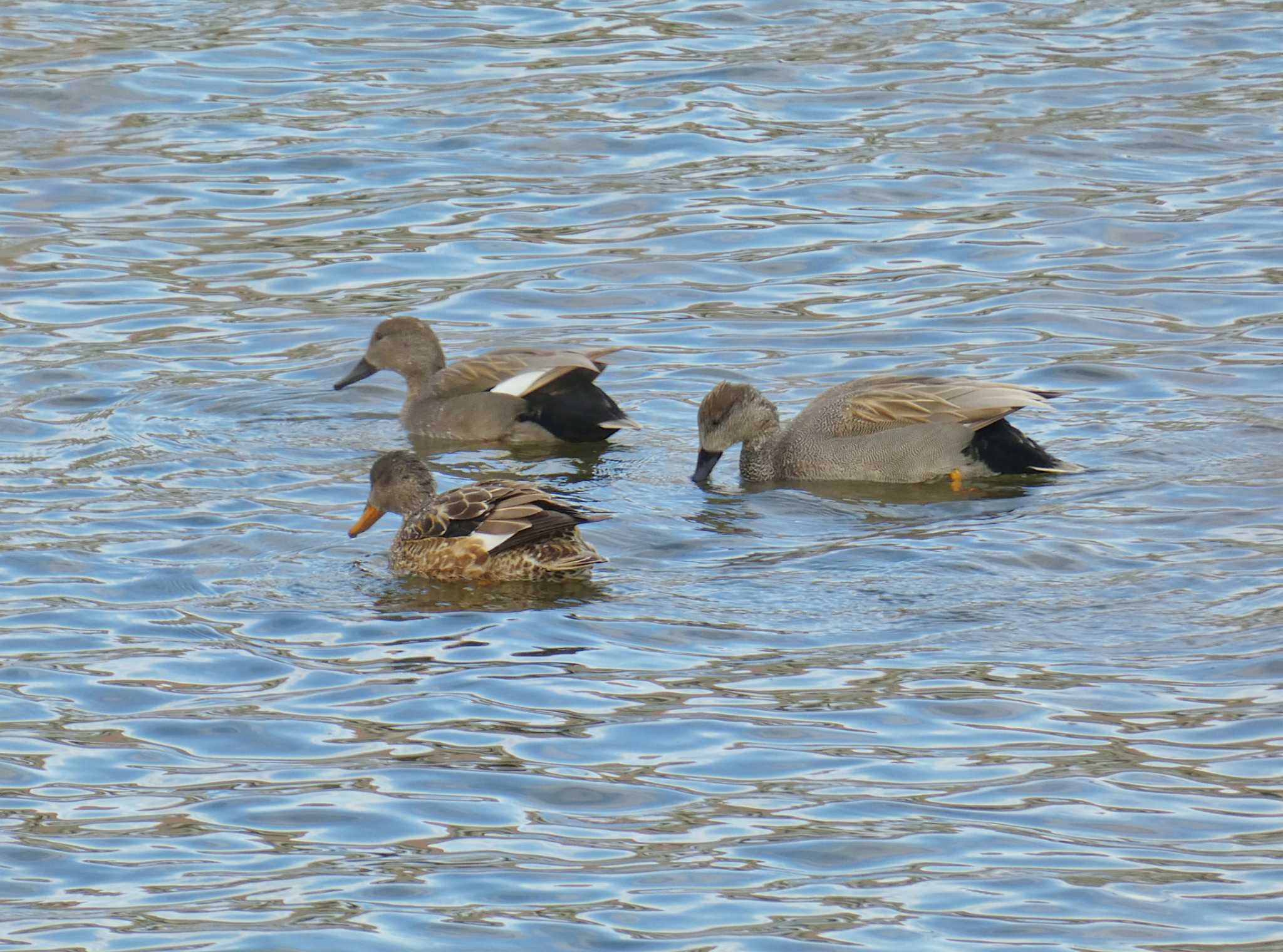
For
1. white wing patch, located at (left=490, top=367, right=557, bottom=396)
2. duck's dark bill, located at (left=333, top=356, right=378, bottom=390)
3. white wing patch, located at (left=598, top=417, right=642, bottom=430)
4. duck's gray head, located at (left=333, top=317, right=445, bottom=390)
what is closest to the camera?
white wing patch, located at (left=598, top=417, right=642, bottom=430)

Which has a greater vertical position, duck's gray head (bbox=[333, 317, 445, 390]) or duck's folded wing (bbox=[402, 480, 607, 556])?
duck's gray head (bbox=[333, 317, 445, 390])

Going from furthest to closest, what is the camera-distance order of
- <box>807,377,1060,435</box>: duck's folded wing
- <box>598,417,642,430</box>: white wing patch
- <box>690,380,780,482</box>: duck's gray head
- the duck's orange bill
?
1. <box>598,417,642,430</box>: white wing patch
2. <box>690,380,780,482</box>: duck's gray head
3. <box>807,377,1060,435</box>: duck's folded wing
4. the duck's orange bill

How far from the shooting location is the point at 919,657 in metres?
8.34

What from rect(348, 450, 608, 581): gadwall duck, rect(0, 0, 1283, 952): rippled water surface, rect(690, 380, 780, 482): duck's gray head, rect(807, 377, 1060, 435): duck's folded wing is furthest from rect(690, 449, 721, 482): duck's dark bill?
rect(348, 450, 608, 581): gadwall duck

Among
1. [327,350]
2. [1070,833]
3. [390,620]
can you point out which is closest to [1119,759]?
[1070,833]

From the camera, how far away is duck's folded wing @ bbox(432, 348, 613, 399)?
1211 cm

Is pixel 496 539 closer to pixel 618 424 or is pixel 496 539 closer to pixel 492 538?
pixel 492 538

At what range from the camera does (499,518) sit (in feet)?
31.8

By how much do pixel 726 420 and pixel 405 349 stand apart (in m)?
2.23

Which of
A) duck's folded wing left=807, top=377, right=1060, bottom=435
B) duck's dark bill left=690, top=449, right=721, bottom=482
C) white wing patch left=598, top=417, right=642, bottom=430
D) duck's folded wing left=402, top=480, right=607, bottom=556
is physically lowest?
duck's dark bill left=690, top=449, right=721, bottom=482

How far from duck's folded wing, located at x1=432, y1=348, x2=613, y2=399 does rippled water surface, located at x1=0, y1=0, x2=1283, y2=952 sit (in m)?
0.38

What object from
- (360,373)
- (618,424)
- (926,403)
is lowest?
(618,424)

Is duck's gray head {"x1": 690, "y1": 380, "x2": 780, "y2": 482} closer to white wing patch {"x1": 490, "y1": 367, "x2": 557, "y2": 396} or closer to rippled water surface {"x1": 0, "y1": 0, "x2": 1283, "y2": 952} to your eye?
rippled water surface {"x1": 0, "y1": 0, "x2": 1283, "y2": 952}

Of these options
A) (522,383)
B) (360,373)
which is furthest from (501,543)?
(360,373)
